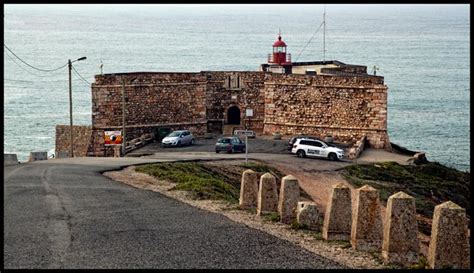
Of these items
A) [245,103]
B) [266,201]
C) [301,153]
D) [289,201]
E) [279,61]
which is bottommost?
[301,153]

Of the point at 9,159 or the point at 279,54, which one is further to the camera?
the point at 279,54

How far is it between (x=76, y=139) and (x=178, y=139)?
7609 millimetres

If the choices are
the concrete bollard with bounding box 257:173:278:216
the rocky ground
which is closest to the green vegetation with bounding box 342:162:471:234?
the rocky ground

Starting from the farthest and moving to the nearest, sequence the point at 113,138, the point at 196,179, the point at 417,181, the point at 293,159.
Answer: the point at 113,138 < the point at 293,159 < the point at 417,181 < the point at 196,179

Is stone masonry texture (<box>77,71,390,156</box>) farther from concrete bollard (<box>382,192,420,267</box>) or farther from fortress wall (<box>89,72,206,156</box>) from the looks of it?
concrete bollard (<box>382,192,420,267</box>)

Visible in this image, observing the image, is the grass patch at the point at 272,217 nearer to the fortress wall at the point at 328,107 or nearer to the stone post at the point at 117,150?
the stone post at the point at 117,150

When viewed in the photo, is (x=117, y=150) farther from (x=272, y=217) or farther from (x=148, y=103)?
(x=272, y=217)

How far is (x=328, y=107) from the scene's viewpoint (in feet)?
157

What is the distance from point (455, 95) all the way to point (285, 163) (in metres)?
54.5

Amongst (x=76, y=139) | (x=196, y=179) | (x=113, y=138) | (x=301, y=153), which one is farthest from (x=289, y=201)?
(x=76, y=139)

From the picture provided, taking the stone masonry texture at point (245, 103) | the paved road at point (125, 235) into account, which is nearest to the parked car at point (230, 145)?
the stone masonry texture at point (245, 103)

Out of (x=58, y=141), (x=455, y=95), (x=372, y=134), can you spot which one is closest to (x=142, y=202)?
(x=372, y=134)

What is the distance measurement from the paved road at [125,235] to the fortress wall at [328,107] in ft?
79.5

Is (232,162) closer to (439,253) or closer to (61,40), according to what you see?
(439,253)
